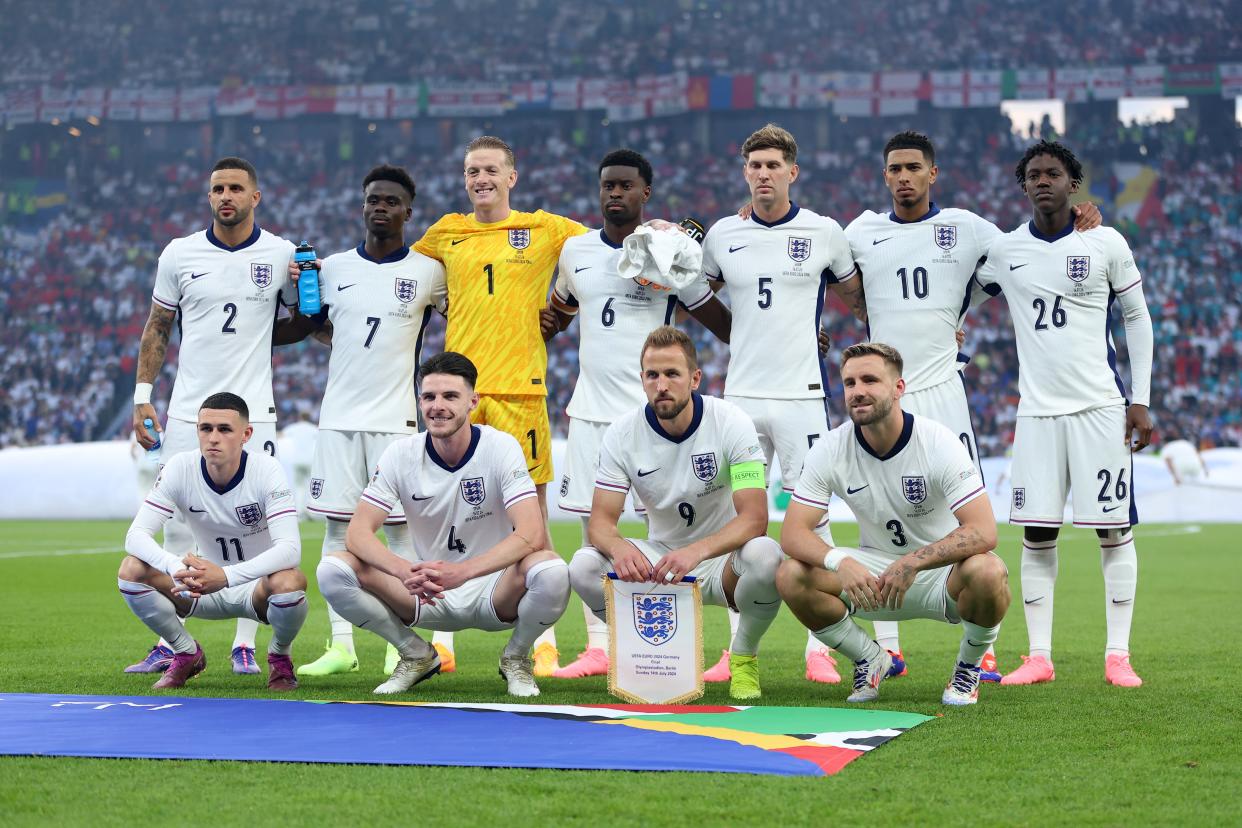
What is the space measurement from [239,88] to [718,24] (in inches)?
474


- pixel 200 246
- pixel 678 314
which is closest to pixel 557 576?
pixel 678 314

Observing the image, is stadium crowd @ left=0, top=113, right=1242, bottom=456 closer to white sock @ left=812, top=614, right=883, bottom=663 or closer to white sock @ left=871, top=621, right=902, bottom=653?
white sock @ left=871, top=621, right=902, bottom=653

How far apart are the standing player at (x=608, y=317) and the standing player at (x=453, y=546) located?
69cm

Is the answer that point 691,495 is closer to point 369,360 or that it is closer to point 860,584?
point 860,584

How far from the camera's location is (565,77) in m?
35.5

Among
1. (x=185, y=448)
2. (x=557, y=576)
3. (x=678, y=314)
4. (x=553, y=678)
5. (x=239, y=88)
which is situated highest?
(x=239, y=88)

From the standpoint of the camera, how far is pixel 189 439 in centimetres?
675

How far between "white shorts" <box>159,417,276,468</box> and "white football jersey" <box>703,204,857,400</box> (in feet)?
7.15

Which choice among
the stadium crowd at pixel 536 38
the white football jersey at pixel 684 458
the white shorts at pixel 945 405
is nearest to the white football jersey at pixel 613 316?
the white football jersey at pixel 684 458

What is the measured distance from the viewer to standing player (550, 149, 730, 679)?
21.4 ft

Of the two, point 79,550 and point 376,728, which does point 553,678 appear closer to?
point 376,728

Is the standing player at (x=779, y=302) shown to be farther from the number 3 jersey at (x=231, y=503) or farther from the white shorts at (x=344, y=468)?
the number 3 jersey at (x=231, y=503)

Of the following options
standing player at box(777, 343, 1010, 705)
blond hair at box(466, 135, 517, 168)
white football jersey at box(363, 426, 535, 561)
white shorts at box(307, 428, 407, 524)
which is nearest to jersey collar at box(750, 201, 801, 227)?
blond hair at box(466, 135, 517, 168)

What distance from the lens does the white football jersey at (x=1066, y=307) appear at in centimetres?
640
